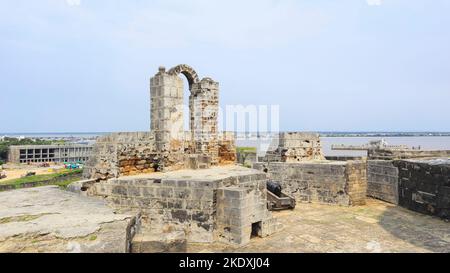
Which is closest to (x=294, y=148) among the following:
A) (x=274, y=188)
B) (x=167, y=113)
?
(x=274, y=188)

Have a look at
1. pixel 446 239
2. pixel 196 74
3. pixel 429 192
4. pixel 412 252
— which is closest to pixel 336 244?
pixel 412 252

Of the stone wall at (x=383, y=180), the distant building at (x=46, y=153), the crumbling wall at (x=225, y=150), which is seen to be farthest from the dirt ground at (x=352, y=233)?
the distant building at (x=46, y=153)

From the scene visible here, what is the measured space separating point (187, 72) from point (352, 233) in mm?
6596

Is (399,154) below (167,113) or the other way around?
below

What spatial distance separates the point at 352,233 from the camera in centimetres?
714

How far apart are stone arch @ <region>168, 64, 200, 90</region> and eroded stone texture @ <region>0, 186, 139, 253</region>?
17.3ft

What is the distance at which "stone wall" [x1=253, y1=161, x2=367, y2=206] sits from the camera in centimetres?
1014

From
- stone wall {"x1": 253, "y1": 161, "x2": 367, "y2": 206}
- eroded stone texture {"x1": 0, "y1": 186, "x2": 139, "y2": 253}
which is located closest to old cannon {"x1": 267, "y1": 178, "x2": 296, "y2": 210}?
stone wall {"x1": 253, "y1": 161, "x2": 367, "y2": 206}

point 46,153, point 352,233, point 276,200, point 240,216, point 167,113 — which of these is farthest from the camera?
point 46,153

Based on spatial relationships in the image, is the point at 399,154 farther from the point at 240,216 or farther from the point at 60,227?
the point at 60,227

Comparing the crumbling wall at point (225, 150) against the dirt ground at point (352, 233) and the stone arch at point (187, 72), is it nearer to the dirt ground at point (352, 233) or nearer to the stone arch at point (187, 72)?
the stone arch at point (187, 72)

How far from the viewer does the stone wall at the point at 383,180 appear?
10305mm

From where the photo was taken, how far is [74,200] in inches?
240

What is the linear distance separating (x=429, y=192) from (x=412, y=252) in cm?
320
